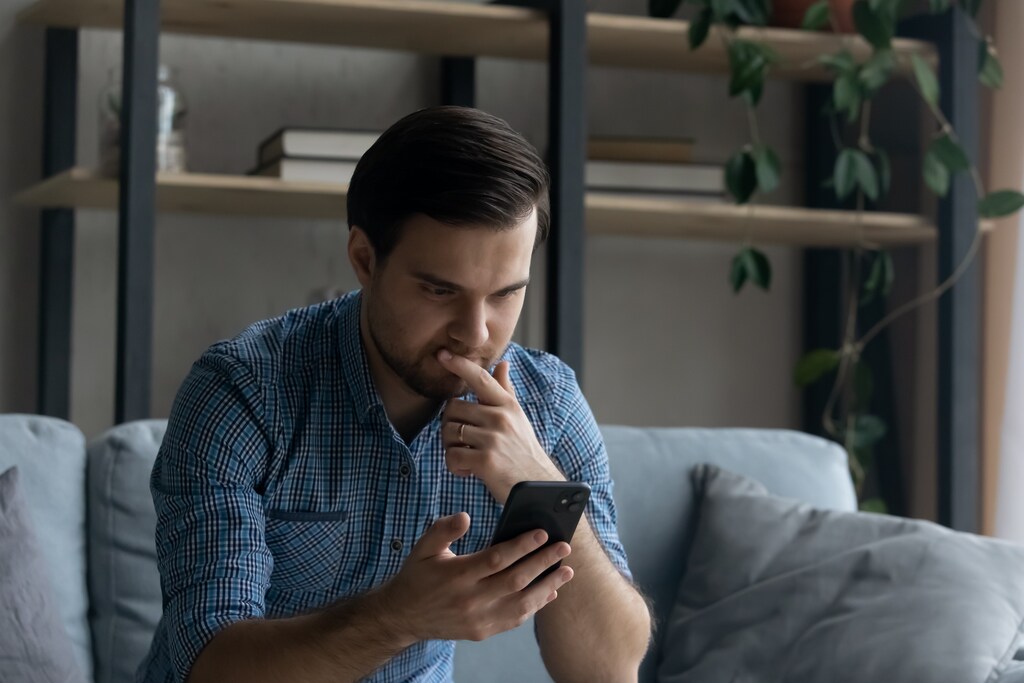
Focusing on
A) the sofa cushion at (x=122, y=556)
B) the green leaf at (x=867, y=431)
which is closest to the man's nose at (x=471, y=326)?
the sofa cushion at (x=122, y=556)

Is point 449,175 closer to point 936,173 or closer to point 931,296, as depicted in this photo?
point 936,173

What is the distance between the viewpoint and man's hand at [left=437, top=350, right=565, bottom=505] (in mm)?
1362

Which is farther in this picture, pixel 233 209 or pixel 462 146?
pixel 233 209

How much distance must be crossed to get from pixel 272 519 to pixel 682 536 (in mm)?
728

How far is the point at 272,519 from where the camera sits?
1.44 metres

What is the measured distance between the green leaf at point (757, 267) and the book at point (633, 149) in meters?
0.23

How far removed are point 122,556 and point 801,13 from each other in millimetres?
1635

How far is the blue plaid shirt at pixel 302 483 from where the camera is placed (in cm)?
133

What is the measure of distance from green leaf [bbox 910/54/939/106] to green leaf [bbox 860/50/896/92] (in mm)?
46

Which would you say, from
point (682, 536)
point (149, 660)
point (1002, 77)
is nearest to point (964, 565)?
point (682, 536)

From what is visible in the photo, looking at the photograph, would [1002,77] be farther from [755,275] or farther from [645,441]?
[645,441]

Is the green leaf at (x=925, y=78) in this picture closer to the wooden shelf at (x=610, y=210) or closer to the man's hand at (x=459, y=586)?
the wooden shelf at (x=610, y=210)

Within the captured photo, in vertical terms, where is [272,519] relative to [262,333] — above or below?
below

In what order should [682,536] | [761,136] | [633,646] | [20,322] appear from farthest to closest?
1. [761,136]
2. [20,322]
3. [682,536]
4. [633,646]
